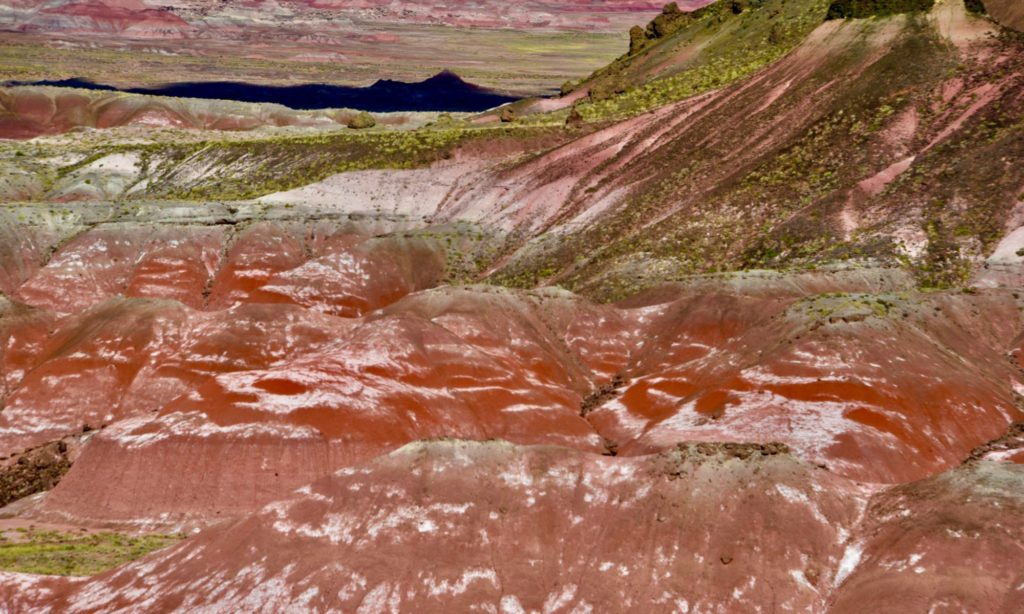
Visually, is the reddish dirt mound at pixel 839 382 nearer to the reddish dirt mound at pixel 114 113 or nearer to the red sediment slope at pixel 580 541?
the red sediment slope at pixel 580 541

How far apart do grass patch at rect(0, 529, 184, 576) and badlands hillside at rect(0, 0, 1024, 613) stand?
0.37 m

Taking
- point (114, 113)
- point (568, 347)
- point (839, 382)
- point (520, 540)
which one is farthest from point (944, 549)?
point (114, 113)

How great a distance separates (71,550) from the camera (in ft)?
137

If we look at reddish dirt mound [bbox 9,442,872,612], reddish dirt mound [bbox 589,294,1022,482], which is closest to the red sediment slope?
reddish dirt mound [bbox 9,442,872,612]

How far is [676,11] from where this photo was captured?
5536 inches

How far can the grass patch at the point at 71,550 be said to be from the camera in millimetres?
38478

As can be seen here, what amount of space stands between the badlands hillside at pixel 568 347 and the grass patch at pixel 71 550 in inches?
14.6

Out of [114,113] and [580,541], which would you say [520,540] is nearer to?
[580,541]

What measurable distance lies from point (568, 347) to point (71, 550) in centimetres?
3171

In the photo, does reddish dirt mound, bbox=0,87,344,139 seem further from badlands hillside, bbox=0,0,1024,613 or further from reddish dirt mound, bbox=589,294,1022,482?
reddish dirt mound, bbox=589,294,1022,482

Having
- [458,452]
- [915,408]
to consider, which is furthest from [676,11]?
[458,452]

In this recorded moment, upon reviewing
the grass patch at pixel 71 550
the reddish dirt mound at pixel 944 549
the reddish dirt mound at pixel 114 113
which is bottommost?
the grass patch at pixel 71 550

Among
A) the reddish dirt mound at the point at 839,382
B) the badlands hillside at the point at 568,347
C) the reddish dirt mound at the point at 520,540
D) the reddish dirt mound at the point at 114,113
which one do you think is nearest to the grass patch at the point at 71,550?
the badlands hillside at the point at 568,347

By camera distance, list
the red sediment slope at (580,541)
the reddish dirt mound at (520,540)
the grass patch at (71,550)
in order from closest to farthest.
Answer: the red sediment slope at (580,541) → the reddish dirt mound at (520,540) → the grass patch at (71,550)
